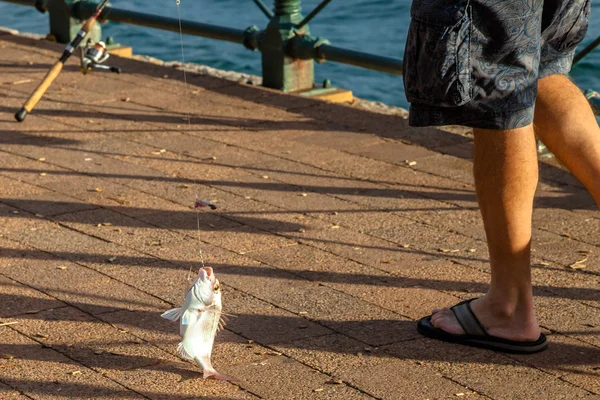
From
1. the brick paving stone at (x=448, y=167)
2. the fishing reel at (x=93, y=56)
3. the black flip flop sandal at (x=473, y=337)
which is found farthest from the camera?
the fishing reel at (x=93, y=56)

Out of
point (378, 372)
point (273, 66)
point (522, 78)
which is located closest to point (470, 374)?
point (378, 372)

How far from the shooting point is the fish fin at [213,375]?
307 cm

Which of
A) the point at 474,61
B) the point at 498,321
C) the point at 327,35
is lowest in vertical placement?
the point at 327,35

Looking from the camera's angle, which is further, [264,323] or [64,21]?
[64,21]

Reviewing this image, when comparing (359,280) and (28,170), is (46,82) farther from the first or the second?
(359,280)

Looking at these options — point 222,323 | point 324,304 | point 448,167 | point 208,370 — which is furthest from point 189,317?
point 448,167

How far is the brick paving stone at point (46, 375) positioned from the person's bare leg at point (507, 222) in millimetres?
1047

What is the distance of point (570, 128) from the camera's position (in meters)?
3.44

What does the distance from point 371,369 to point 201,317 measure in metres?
0.55

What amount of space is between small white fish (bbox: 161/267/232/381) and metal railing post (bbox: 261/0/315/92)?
13.5 ft

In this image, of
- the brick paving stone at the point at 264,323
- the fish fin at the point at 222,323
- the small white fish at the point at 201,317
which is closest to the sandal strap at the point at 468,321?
the brick paving stone at the point at 264,323

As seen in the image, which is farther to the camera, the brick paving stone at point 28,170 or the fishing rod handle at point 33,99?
the fishing rod handle at point 33,99

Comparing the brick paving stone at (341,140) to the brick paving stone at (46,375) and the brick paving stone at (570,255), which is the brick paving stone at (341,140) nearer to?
the brick paving stone at (570,255)

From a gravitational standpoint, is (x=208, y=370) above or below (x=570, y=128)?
below
